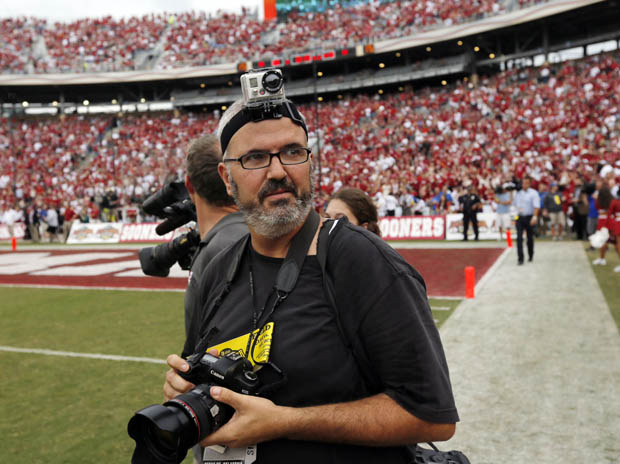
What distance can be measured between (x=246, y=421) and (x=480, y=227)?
61.7 ft

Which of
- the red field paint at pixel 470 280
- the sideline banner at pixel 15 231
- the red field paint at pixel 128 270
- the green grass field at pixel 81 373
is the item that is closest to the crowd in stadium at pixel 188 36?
the sideline banner at pixel 15 231

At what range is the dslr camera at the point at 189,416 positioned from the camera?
54.5 inches

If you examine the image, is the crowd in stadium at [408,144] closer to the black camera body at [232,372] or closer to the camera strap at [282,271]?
the camera strap at [282,271]

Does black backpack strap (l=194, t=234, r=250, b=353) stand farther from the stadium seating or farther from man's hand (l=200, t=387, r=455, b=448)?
the stadium seating

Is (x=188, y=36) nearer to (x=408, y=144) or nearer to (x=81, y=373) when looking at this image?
(x=408, y=144)

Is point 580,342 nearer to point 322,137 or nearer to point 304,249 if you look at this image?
point 304,249

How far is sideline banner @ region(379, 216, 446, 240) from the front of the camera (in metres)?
19.7

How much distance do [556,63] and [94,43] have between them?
39.8m

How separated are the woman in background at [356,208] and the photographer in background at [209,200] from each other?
4.30ft

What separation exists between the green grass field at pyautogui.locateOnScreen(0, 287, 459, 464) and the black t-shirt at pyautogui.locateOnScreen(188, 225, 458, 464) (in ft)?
9.04

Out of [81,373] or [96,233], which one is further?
[96,233]

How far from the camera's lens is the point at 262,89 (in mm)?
1798

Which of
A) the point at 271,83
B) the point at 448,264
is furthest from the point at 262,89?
the point at 448,264

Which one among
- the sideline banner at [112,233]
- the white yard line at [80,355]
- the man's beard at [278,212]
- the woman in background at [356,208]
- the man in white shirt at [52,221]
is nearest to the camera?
the man's beard at [278,212]
